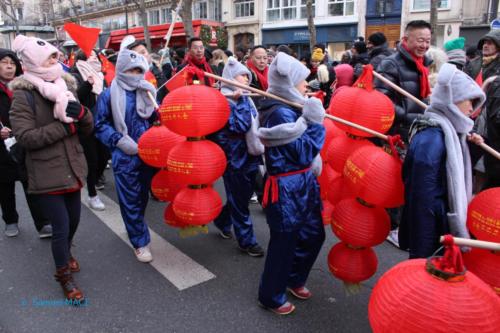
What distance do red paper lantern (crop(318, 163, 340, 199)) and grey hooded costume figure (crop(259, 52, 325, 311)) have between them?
375 millimetres

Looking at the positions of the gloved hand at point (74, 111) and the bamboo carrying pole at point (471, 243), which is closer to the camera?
the bamboo carrying pole at point (471, 243)

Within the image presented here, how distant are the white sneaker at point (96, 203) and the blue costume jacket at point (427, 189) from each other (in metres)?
3.97

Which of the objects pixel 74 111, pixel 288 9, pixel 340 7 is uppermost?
pixel 288 9

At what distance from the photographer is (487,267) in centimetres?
200

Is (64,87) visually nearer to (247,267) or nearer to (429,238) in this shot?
(247,267)

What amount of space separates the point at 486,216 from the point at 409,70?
80.8 inches

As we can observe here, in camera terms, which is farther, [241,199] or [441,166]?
[241,199]

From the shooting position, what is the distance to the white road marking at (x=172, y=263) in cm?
338

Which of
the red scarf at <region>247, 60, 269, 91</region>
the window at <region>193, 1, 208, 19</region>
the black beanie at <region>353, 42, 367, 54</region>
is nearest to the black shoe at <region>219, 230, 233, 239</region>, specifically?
the red scarf at <region>247, 60, 269, 91</region>

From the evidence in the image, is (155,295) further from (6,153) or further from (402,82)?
(402,82)

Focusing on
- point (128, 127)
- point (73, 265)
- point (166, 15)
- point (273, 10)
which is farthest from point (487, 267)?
point (166, 15)

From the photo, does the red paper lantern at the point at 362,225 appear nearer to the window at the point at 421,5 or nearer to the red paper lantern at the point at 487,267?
the red paper lantern at the point at 487,267

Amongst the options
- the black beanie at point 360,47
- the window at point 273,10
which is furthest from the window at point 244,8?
the black beanie at point 360,47

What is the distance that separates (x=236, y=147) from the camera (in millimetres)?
3549
